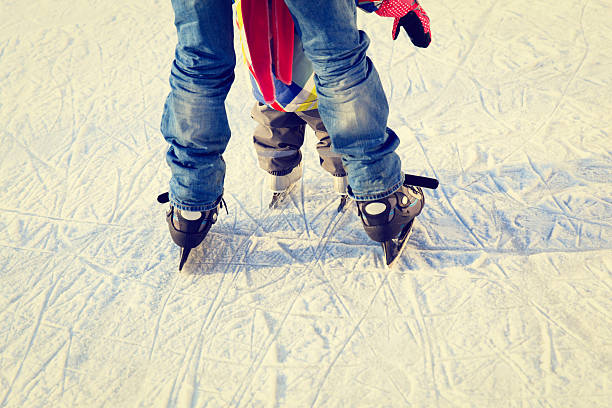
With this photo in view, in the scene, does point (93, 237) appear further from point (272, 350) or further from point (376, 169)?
point (376, 169)

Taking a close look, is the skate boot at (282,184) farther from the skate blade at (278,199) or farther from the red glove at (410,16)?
the red glove at (410,16)

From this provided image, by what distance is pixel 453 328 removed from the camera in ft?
5.17

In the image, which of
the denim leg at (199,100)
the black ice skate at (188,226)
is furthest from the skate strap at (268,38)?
the black ice skate at (188,226)

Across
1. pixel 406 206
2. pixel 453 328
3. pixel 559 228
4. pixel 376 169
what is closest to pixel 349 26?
pixel 376 169

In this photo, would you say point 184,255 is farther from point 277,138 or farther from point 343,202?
point 343,202

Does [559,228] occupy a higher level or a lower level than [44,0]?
lower

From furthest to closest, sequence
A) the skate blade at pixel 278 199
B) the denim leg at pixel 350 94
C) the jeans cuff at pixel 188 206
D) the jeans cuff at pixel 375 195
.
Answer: the skate blade at pixel 278 199
the jeans cuff at pixel 188 206
the jeans cuff at pixel 375 195
the denim leg at pixel 350 94

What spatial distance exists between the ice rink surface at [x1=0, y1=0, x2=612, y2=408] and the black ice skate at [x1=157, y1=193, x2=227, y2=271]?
8cm

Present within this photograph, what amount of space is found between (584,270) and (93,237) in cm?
175

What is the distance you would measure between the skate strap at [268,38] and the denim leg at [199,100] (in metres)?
0.06

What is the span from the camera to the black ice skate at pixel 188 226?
1779 millimetres

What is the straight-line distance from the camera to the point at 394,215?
169 cm

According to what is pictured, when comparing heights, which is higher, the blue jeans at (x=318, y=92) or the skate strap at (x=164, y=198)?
the blue jeans at (x=318, y=92)

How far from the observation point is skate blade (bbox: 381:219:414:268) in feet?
5.84
